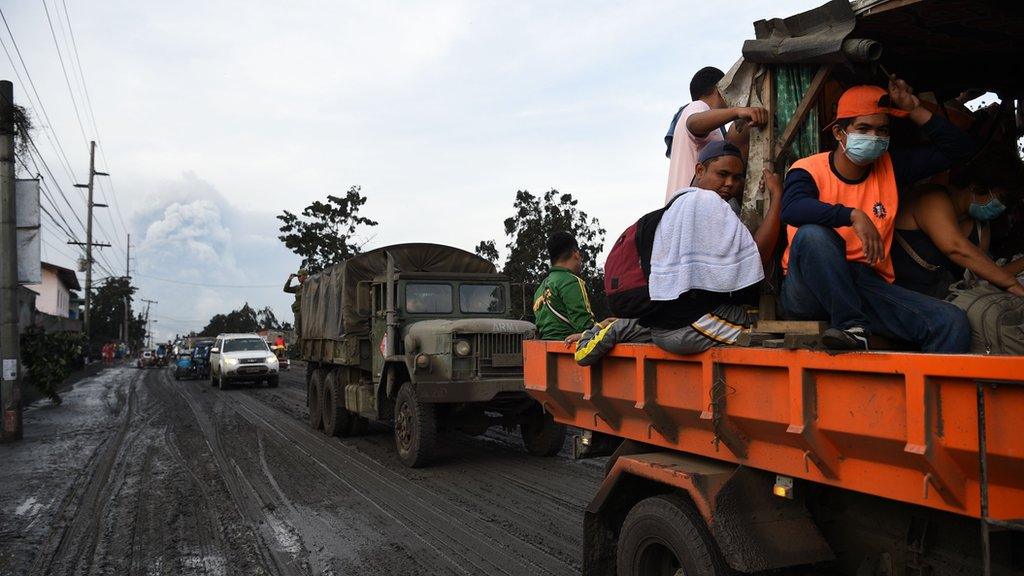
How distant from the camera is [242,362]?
23359 millimetres

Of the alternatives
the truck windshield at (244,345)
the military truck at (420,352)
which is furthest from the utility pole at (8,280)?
the truck windshield at (244,345)

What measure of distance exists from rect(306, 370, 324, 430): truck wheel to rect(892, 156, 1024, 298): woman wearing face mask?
37.3 ft

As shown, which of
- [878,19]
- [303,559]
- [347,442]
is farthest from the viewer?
[347,442]

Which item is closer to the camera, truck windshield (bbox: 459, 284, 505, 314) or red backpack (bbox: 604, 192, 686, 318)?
red backpack (bbox: 604, 192, 686, 318)

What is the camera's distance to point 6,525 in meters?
6.76

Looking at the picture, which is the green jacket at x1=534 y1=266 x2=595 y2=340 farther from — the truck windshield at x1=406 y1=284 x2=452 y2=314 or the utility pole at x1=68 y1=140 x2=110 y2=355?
the utility pole at x1=68 y1=140 x2=110 y2=355

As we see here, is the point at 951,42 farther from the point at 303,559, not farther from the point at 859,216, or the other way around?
the point at 303,559

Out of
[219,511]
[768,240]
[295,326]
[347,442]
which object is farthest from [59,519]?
[295,326]

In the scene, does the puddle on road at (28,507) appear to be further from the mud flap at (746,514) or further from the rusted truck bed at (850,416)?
the mud flap at (746,514)

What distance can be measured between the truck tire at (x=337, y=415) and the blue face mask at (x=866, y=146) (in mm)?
10402

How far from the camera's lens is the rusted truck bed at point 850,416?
2018 mm

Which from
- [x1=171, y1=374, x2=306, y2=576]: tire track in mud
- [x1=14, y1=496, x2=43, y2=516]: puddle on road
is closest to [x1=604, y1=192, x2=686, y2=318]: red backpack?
[x1=171, y1=374, x2=306, y2=576]: tire track in mud

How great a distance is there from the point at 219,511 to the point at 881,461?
650cm

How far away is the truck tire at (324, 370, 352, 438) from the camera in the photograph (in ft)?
39.8
